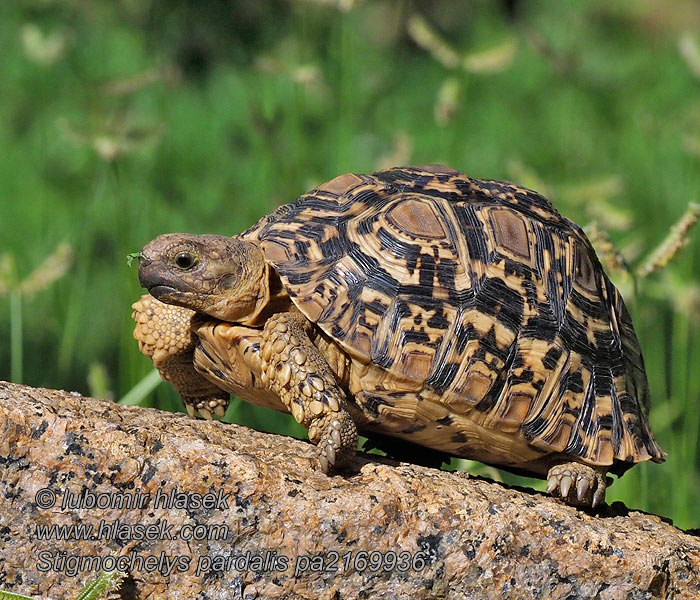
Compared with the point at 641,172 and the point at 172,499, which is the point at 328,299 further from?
the point at 641,172

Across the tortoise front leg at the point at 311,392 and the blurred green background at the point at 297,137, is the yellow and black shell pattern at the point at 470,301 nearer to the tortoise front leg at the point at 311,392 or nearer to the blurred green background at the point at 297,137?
the tortoise front leg at the point at 311,392

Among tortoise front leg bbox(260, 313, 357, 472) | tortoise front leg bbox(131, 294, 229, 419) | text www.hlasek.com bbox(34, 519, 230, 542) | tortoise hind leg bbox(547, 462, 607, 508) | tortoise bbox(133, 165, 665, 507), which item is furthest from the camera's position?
tortoise front leg bbox(131, 294, 229, 419)

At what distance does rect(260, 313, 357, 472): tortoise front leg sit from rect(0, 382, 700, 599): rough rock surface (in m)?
0.10

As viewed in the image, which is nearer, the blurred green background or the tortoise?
the tortoise

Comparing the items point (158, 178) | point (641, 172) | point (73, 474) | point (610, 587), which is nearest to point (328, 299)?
point (73, 474)

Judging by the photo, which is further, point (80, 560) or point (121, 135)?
point (121, 135)

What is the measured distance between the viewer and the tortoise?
309cm

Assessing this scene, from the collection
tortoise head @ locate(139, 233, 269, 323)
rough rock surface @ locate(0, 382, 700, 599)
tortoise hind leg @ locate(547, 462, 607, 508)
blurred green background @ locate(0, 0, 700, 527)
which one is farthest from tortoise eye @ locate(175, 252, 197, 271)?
tortoise hind leg @ locate(547, 462, 607, 508)

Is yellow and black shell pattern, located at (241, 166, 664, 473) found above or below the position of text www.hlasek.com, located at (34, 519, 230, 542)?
above

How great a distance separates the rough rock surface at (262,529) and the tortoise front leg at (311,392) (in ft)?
0.33

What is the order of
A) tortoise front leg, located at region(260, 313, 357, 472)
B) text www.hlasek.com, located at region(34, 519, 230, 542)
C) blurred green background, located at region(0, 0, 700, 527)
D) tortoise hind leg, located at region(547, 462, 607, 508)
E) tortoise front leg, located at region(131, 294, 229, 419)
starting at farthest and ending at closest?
1. blurred green background, located at region(0, 0, 700, 527)
2. tortoise front leg, located at region(131, 294, 229, 419)
3. tortoise hind leg, located at region(547, 462, 607, 508)
4. tortoise front leg, located at region(260, 313, 357, 472)
5. text www.hlasek.com, located at region(34, 519, 230, 542)

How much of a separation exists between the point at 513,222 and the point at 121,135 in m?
1.79

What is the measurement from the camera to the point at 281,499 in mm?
2732

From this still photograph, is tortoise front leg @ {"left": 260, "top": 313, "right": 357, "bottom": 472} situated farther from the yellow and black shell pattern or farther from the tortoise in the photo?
the yellow and black shell pattern
